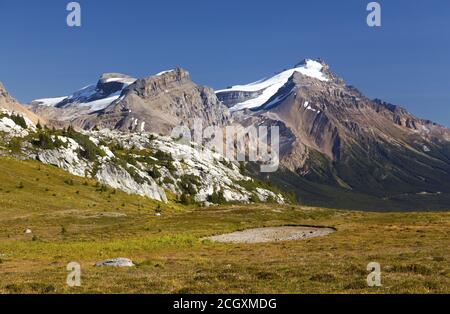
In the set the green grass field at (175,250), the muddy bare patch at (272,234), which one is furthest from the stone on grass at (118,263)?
the muddy bare patch at (272,234)

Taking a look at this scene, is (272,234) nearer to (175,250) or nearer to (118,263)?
(175,250)

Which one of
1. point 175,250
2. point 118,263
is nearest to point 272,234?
point 175,250

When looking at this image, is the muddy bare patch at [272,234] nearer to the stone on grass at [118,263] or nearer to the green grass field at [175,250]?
the green grass field at [175,250]

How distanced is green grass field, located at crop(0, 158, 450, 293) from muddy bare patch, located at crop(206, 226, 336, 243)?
315cm

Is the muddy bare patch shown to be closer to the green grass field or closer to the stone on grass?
the green grass field

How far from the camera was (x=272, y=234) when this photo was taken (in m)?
79.3

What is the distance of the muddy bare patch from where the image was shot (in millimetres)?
73062

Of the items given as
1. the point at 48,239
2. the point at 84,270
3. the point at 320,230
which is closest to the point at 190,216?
the point at 320,230

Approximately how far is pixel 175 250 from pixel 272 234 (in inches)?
857

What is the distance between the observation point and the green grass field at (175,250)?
2947cm

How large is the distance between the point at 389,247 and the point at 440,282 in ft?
98.8

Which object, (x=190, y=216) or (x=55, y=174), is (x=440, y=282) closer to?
(x=190, y=216)

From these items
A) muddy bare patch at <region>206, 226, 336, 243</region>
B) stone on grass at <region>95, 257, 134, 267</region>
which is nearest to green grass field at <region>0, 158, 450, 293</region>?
stone on grass at <region>95, 257, 134, 267</region>
